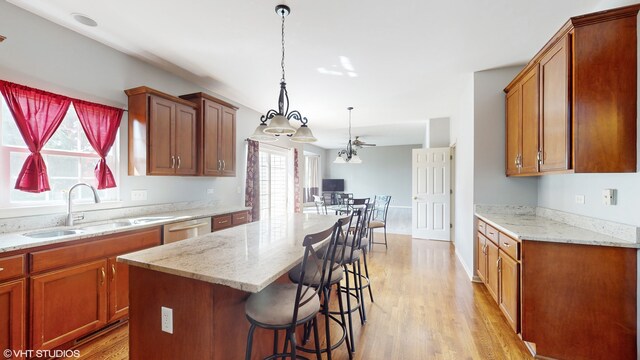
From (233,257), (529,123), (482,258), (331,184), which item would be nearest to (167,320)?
(233,257)

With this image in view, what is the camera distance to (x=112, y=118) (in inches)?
109

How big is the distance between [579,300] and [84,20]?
4.45m

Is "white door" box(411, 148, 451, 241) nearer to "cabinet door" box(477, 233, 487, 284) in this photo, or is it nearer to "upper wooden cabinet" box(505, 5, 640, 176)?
"cabinet door" box(477, 233, 487, 284)

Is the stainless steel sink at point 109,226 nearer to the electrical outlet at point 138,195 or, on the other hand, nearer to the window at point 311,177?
the electrical outlet at point 138,195

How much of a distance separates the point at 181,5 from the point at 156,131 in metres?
1.35

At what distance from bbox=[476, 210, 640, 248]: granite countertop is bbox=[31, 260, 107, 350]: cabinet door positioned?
10.8ft

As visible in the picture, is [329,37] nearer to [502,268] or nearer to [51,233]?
[502,268]

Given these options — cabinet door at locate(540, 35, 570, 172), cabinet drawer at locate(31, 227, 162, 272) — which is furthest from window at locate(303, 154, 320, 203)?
cabinet door at locate(540, 35, 570, 172)

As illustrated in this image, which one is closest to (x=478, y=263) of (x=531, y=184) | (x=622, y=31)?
(x=531, y=184)

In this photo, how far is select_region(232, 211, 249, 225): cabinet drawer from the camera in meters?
3.72

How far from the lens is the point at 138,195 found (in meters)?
3.03

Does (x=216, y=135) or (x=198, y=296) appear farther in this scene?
(x=216, y=135)

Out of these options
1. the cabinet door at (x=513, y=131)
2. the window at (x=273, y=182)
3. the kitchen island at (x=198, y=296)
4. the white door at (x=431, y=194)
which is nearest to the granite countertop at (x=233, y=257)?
the kitchen island at (x=198, y=296)

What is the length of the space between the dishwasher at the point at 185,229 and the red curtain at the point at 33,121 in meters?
1.00
